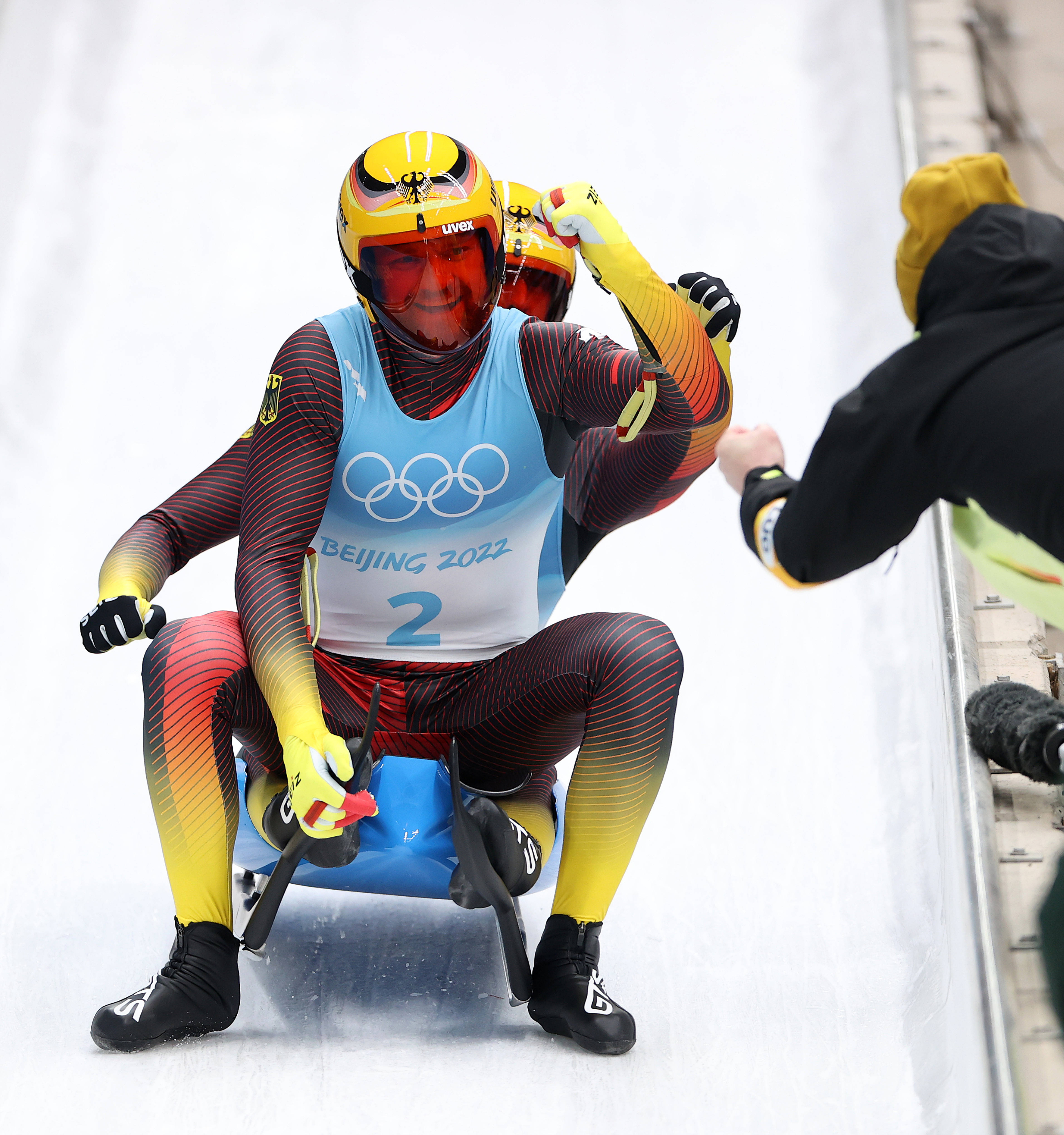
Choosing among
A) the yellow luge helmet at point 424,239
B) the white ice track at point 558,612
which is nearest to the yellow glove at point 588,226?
the yellow luge helmet at point 424,239

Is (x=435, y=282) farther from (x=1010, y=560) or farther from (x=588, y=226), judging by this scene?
(x=1010, y=560)

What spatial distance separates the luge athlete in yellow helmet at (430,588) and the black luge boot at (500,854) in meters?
0.02

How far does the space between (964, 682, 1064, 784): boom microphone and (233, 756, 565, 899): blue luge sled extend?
74cm

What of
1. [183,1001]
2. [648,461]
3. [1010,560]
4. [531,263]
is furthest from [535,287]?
[183,1001]

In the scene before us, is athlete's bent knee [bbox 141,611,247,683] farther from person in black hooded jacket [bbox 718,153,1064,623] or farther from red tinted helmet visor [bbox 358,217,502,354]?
person in black hooded jacket [bbox 718,153,1064,623]

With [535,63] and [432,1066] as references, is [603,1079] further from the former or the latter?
[535,63]

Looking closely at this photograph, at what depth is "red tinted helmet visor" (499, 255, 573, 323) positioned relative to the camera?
2848 mm

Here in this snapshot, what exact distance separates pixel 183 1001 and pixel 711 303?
4.23ft

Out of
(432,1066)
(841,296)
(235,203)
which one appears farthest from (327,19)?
(432,1066)

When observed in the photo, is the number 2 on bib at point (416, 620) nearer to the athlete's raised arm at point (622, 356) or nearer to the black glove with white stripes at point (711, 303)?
the athlete's raised arm at point (622, 356)

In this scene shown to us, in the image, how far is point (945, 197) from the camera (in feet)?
5.89

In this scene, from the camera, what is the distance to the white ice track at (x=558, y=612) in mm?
2229

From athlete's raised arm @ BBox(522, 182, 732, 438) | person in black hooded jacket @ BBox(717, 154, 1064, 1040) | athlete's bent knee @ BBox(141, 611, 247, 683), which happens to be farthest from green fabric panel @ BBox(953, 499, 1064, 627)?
athlete's bent knee @ BBox(141, 611, 247, 683)

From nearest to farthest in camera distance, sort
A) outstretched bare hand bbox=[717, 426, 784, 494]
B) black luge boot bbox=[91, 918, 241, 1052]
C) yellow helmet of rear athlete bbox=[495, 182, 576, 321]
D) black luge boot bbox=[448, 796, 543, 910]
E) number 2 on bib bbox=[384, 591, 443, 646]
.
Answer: outstretched bare hand bbox=[717, 426, 784, 494] < black luge boot bbox=[91, 918, 241, 1052] < black luge boot bbox=[448, 796, 543, 910] < number 2 on bib bbox=[384, 591, 443, 646] < yellow helmet of rear athlete bbox=[495, 182, 576, 321]
